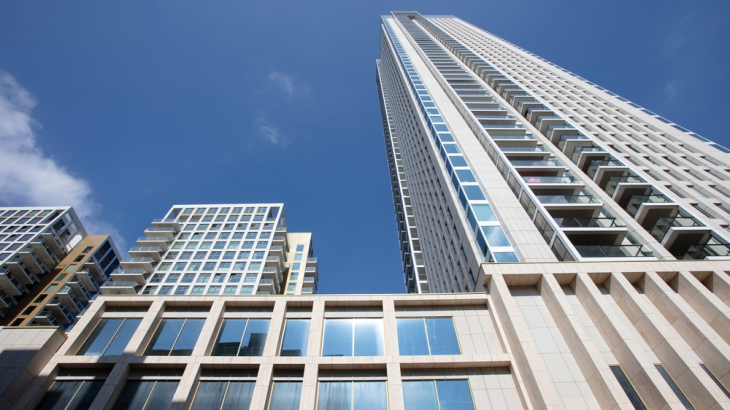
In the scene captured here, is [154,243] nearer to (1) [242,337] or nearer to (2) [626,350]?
(1) [242,337]

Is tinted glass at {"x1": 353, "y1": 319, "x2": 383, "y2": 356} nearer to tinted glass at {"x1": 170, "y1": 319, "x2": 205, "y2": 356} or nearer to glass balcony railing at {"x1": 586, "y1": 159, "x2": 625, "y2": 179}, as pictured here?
tinted glass at {"x1": 170, "y1": 319, "x2": 205, "y2": 356}

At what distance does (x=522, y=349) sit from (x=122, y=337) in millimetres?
20716

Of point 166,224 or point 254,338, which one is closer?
point 254,338

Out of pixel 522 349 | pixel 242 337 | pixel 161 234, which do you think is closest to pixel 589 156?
pixel 522 349

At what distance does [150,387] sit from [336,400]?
9053 millimetres

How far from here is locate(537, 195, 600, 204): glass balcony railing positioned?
26031 mm

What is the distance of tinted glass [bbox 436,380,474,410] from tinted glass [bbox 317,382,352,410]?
4.25 metres

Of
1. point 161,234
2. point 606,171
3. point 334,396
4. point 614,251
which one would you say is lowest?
point 334,396

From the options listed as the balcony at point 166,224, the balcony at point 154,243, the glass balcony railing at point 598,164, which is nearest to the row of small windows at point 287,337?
the glass balcony railing at point 598,164

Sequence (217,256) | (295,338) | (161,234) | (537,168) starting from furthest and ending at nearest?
1. (161,234)
2. (217,256)
3. (537,168)
4. (295,338)

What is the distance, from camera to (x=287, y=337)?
18.3m

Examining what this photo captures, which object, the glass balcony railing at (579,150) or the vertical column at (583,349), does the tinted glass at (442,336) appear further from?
the glass balcony railing at (579,150)

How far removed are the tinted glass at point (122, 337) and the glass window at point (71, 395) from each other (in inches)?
62.8

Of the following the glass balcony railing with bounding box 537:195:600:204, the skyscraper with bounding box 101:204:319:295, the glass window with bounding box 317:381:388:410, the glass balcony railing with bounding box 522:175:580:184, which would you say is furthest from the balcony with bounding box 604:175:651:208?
the skyscraper with bounding box 101:204:319:295
